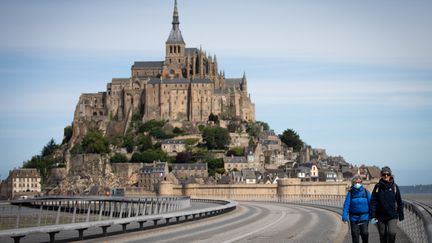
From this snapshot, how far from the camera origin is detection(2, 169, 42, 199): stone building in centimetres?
13700

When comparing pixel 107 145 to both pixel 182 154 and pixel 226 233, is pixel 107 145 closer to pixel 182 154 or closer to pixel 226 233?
pixel 182 154

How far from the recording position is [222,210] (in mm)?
42594

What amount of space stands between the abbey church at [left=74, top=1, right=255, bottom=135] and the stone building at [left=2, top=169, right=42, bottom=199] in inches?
937

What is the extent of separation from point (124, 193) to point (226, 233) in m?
90.7

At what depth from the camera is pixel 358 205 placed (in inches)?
640

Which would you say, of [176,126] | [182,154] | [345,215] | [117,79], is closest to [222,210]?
[345,215]

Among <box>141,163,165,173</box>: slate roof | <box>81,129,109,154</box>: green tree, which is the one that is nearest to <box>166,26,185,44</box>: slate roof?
<box>81,129,109,154</box>: green tree

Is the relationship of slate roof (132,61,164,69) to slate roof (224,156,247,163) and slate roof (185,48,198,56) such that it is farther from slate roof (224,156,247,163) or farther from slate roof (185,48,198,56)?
slate roof (224,156,247,163)

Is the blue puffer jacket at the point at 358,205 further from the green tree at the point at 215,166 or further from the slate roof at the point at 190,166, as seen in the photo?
the green tree at the point at 215,166

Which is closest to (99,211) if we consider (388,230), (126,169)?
(388,230)

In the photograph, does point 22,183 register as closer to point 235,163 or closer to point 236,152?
point 235,163

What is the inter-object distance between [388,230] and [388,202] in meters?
0.52

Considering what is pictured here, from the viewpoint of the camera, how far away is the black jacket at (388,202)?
599 inches

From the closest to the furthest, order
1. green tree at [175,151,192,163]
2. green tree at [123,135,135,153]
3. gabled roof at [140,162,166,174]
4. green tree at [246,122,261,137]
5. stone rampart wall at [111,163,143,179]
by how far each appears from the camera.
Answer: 1. gabled roof at [140,162,166,174]
2. stone rampart wall at [111,163,143,179]
3. green tree at [175,151,192,163]
4. green tree at [123,135,135,153]
5. green tree at [246,122,261,137]
